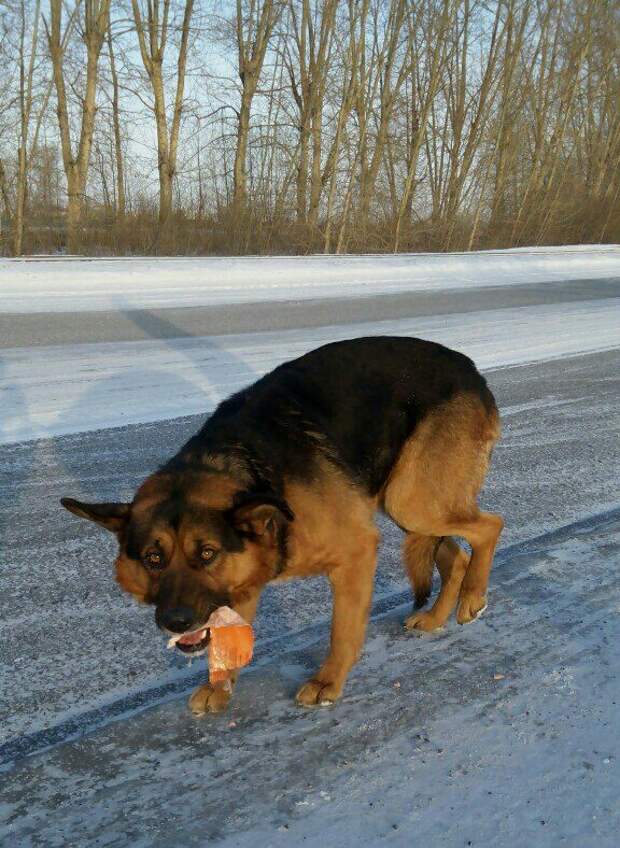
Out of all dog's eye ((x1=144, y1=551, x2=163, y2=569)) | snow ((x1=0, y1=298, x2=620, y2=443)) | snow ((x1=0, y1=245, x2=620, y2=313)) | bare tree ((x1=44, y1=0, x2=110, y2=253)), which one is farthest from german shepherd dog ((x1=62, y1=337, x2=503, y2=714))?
bare tree ((x1=44, y1=0, x2=110, y2=253))

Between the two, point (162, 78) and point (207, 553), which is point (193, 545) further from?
point (162, 78)

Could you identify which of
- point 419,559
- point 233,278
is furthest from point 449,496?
point 233,278

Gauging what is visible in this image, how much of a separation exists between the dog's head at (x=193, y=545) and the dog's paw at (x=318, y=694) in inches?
18.9

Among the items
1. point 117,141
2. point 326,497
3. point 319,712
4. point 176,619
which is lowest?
point 319,712

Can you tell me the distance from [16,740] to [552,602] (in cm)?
246

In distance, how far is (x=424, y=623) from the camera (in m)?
3.62

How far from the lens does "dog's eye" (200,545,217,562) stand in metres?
2.69

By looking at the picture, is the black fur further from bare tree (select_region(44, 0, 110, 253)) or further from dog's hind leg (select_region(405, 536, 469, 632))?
bare tree (select_region(44, 0, 110, 253))

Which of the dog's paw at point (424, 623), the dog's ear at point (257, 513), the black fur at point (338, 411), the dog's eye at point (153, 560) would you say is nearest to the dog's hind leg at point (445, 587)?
the dog's paw at point (424, 623)

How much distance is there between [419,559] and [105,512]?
1.58m

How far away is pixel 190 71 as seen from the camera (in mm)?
27875

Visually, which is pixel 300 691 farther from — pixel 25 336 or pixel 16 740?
pixel 25 336

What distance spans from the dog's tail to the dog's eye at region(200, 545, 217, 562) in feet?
4.15

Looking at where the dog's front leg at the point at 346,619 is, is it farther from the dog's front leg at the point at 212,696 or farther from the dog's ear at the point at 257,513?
the dog's ear at the point at 257,513
